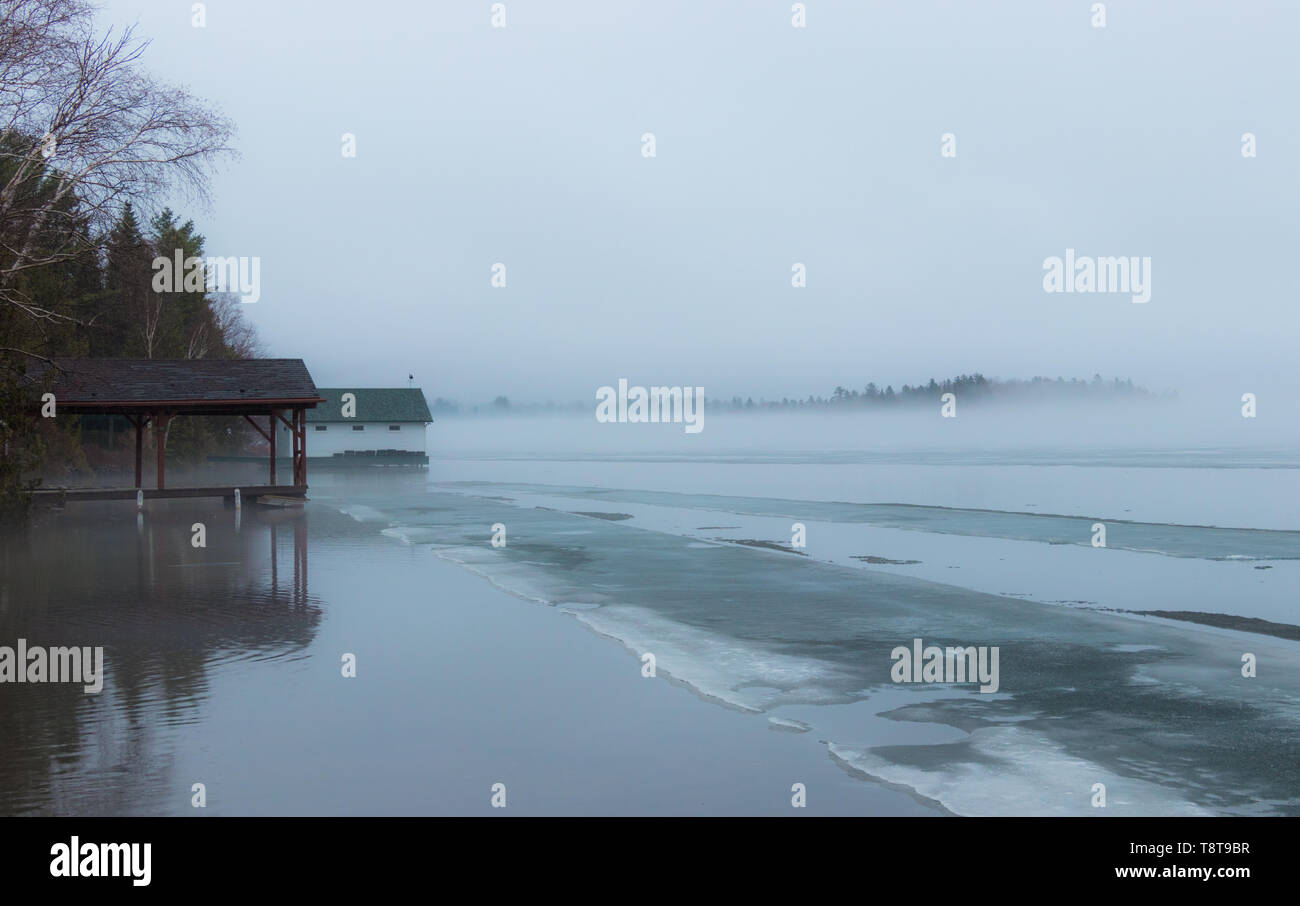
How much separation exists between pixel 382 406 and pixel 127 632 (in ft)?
240

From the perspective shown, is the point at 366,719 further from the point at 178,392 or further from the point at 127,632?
the point at 178,392

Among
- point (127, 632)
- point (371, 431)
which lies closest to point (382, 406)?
point (371, 431)

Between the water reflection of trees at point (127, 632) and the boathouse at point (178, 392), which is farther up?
the boathouse at point (178, 392)

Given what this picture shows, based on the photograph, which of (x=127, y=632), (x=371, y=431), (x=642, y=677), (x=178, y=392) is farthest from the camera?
(x=371, y=431)

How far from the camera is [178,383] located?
3644cm

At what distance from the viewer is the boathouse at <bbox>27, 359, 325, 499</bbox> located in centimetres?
3459

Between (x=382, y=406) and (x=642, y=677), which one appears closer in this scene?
(x=642, y=677)

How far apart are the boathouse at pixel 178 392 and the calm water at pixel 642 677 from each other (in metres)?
8.80

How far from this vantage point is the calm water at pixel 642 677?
7.36m

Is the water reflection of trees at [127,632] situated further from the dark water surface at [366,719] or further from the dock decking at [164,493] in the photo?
the dock decking at [164,493]

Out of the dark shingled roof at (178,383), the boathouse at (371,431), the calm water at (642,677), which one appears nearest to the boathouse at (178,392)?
the dark shingled roof at (178,383)
